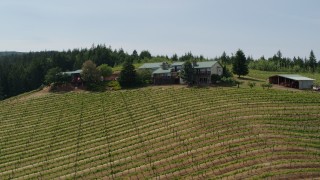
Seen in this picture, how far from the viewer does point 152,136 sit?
58156 millimetres

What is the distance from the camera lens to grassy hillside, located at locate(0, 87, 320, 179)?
4688 centimetres

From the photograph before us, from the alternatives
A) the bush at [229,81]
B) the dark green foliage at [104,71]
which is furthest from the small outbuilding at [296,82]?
the dark green foliage at [104,71]

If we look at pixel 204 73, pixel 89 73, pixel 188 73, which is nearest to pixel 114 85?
pixel 89 73

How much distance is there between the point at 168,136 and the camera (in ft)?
187

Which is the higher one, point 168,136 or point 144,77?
point 144,77

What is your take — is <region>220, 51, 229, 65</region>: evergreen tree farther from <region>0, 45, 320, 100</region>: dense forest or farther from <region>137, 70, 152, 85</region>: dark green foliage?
<region>137, 70, 152, 85</region>: dark green foliage

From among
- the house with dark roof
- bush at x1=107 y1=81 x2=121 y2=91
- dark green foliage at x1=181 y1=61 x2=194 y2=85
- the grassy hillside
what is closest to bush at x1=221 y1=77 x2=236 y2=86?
the house with dark roof

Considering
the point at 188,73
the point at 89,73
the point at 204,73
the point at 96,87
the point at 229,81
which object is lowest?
the point at 96,87

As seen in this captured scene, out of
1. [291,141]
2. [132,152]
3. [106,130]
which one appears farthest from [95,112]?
[291,141]

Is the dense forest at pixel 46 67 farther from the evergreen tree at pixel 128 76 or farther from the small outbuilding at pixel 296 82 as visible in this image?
the small outbuilding at pixel 296 82

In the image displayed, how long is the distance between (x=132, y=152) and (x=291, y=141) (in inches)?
876

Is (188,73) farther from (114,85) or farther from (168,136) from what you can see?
(168,136)

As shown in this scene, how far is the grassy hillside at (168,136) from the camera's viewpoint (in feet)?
154

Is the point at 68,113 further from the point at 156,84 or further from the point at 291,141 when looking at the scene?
the point at 291,141
